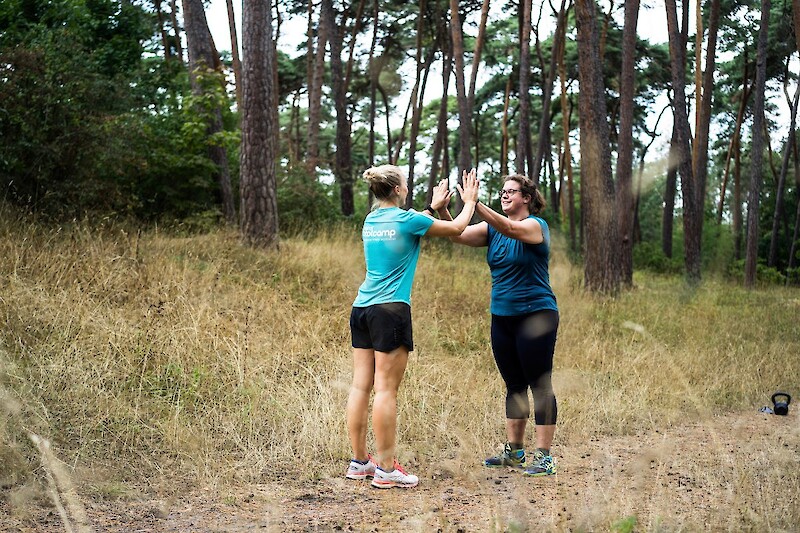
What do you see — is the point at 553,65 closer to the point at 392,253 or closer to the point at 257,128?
the point at 257,128

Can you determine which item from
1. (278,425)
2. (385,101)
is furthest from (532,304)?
(385,101)

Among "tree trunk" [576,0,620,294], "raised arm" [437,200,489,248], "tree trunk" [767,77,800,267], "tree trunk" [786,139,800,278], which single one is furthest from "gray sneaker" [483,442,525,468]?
"tree trunk" [767,77,800,267]

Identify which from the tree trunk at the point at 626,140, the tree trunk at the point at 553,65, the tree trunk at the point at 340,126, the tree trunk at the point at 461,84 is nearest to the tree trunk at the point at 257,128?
the tree trunk at the point at 461,84

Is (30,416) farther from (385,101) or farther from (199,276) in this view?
(385,101)

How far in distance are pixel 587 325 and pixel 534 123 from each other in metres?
32.7

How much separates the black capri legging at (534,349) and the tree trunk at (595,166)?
10.3 metres

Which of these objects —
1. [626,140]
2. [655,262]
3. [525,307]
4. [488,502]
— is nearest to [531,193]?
[525,307]

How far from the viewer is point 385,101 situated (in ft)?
127

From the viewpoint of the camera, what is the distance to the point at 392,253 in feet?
17.0

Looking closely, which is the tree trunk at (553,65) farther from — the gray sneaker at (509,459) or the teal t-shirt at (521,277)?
the gray sneaker at (509,459)

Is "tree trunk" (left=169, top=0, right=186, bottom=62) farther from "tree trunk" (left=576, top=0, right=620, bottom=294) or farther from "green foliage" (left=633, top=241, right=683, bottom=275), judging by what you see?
"green foliage" (left=633, top=241, right=683, bottom=275)

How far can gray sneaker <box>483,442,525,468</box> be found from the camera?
19.5 ft

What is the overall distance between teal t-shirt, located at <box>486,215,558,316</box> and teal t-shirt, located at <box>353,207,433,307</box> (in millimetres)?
649

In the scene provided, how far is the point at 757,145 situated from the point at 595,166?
33.4 feet
